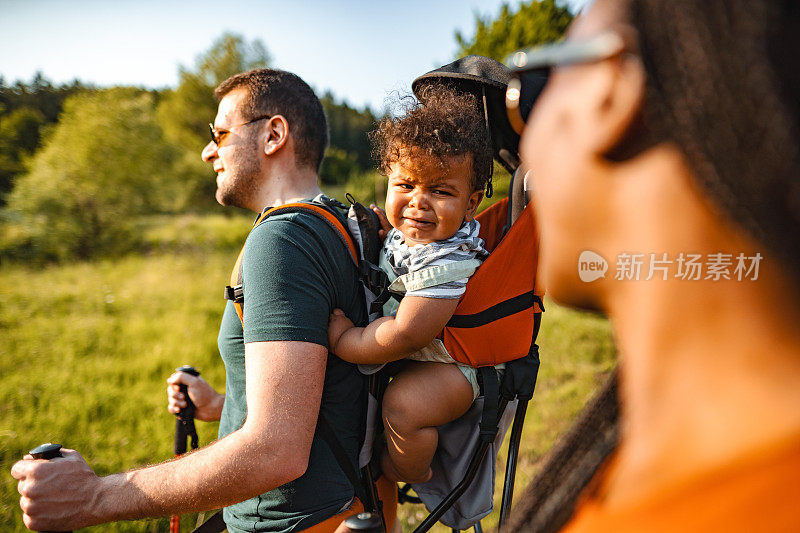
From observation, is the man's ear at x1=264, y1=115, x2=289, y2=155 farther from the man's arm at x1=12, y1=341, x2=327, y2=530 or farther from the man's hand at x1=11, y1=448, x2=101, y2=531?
the man's hand at x1=11, y1=448, x2=101, y2=531

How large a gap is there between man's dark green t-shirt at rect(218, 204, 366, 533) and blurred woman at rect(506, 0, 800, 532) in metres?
1.09

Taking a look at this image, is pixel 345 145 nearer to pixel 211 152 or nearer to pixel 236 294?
pixel 211 152

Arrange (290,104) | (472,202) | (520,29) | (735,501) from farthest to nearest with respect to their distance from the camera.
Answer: (520,29), (290,104), (472,202), (735,501)

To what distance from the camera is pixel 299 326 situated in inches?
60.6

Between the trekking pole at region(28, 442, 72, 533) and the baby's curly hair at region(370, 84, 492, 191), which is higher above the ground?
the baby's curly hair at region(370, 84, 492, 191)

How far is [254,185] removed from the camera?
2246 millimetres

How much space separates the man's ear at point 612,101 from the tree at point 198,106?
87.5 ft

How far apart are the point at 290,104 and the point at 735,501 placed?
2.27m

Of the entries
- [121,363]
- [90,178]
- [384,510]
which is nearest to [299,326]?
[384,510]

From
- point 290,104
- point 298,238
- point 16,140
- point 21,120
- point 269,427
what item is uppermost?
point 21,120

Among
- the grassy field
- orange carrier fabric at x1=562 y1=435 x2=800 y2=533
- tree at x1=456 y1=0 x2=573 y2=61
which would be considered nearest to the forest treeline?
tree at x1=456 y1=0 x2=573 y2=61

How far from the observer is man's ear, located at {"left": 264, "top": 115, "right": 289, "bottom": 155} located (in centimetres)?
223

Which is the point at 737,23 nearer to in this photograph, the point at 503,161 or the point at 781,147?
the point at 781,147

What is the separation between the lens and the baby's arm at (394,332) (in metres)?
1.66
